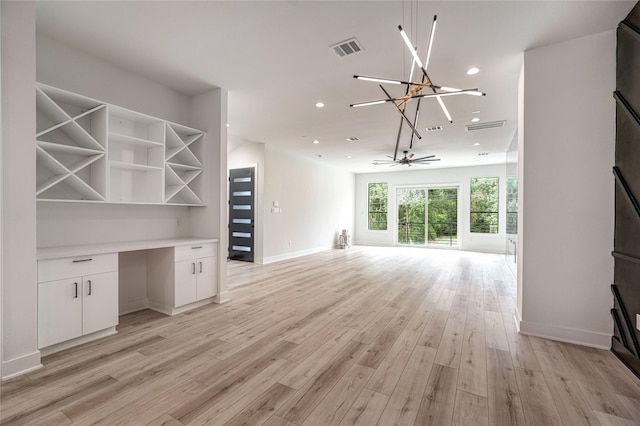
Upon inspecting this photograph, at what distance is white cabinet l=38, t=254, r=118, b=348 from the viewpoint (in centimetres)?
242

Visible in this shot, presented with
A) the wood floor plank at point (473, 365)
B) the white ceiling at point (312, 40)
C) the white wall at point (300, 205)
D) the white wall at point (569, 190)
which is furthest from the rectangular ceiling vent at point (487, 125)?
the white wall at point (300, 205)

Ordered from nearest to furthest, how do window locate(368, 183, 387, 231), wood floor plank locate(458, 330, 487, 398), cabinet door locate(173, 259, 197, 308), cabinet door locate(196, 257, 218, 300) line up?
wood floor plank locate(458, 330, 487, 398), cabinet door locate(173, 259, 197, 308), cabinet door locate(196, 257, 218, 300), window locate(368, 183, 387, 231)

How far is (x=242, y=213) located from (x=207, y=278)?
372 centimetres

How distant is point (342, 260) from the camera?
758 centimetres

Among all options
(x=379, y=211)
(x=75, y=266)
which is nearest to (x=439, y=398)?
(x=75, y=266)

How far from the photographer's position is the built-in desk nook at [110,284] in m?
2.46

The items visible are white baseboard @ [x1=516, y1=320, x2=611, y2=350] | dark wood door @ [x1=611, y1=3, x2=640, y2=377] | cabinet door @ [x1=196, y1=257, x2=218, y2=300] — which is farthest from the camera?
cabinet door @ [x1=196, y1=257, x2=218, y2=300]

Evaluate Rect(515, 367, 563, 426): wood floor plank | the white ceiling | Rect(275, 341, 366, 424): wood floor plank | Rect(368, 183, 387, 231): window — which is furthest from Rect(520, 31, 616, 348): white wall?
Rect(368, 183, 387, 231): window

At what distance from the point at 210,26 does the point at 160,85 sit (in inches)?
65.5

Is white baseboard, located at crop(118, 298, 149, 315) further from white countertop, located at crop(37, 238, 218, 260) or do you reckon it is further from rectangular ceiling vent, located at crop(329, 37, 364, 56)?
rectangular ceiling vent, located at crop(329, 37, 364, 56)

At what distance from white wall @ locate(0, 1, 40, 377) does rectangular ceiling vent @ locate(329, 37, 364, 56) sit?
257cm

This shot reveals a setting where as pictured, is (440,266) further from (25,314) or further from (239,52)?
(25,314)

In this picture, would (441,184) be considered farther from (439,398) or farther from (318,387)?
(318,387)

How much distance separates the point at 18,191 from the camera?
2207 millimetres
